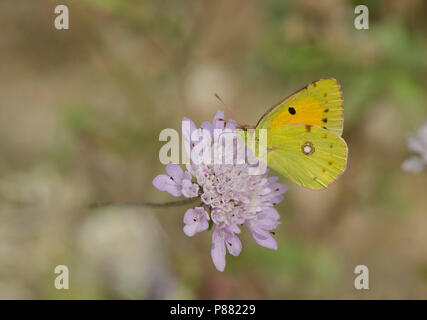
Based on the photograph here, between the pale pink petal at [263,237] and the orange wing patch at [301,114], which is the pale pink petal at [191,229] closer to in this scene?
the pale pink petal at [263,237]

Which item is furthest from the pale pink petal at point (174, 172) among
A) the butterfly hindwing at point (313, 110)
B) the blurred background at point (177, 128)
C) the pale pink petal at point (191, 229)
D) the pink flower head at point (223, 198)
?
the blurred background at point (177, 128)

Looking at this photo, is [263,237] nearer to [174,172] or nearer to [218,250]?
[218,250]

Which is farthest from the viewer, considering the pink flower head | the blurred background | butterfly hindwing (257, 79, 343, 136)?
the blurred background

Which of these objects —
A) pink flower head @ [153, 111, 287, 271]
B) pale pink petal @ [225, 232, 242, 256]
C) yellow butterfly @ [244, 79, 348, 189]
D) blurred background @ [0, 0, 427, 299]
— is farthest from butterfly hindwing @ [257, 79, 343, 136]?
blurred background @ [0, 0, 427, 299]

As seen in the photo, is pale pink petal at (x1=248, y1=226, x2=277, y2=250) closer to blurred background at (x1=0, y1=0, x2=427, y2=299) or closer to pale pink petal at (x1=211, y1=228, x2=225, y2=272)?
pale pink petal at (x1=211, y1=228, x2=225, y2=272)

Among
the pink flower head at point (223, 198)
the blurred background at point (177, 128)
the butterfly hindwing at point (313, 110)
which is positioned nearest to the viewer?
the pink flower head at point (223, 198)

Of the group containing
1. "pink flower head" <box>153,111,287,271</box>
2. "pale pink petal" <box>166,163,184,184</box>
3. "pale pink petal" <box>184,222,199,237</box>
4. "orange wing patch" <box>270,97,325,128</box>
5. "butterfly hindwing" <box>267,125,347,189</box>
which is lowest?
"pale pink petal" <box>184,222,199,237</box>
